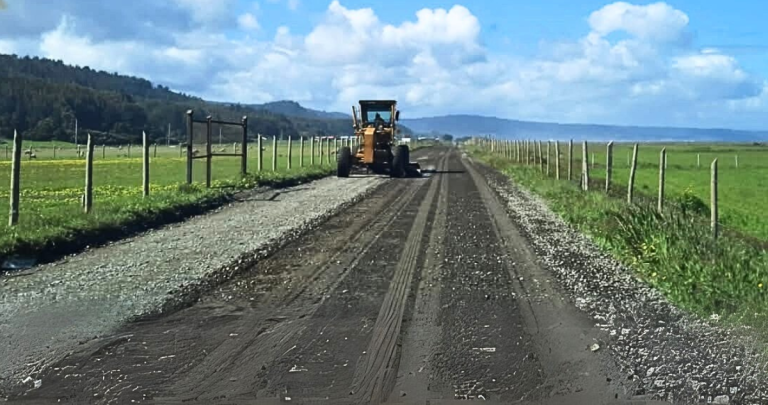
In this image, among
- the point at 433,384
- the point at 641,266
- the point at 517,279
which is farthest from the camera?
the point at 641,266

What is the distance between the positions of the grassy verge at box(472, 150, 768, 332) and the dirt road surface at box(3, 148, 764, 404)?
1.35 m

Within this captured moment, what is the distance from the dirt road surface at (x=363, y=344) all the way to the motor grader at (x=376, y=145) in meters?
23.1

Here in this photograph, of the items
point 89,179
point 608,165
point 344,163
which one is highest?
point 608,165

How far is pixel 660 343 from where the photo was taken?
733 cm

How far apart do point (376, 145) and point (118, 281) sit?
25680 millimetres

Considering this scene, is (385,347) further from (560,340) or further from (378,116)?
(378,116)

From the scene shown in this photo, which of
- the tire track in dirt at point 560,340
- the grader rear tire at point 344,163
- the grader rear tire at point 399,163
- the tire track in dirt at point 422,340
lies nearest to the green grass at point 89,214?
the grader rear tire at point 344,163

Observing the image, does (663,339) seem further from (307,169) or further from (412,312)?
(307,169)

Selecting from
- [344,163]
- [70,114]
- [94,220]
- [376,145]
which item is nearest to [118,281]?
[94,220]

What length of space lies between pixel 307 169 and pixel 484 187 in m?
9.50

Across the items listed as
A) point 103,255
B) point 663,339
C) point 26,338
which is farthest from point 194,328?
point 103,255

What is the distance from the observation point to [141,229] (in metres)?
→ 15.7

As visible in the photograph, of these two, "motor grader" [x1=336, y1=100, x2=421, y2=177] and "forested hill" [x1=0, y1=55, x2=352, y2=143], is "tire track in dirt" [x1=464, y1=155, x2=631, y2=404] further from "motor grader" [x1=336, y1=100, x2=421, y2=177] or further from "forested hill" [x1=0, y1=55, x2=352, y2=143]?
"forested hill" [x1=0, y1=55, x2=352, y2=143]

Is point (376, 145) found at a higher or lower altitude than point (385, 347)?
higher
